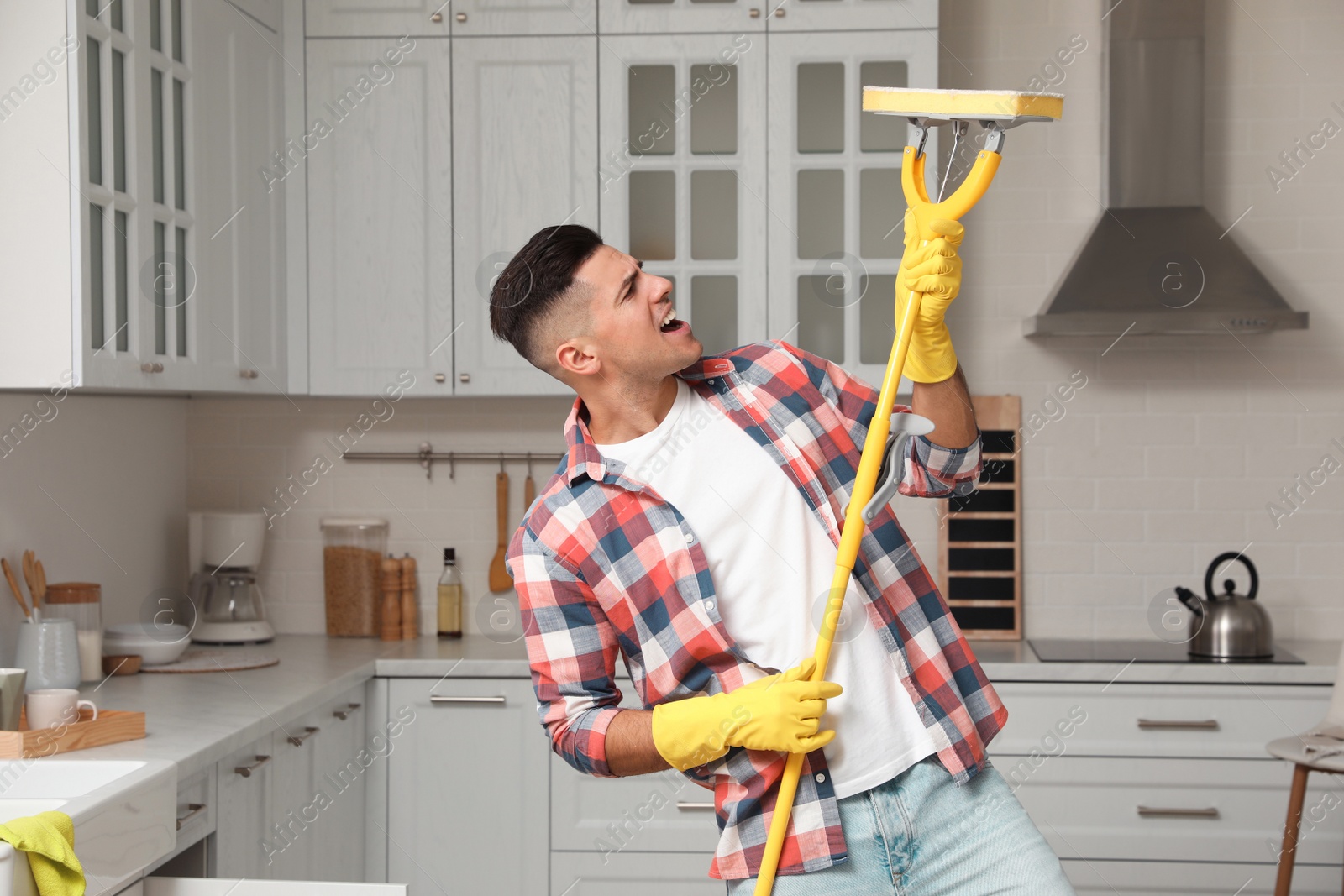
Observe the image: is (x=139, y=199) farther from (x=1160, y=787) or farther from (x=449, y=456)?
(x=1160, y=787)

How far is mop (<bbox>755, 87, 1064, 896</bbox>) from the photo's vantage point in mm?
1295

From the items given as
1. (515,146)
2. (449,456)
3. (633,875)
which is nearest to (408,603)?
(449,456)

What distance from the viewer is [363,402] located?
3385 mm

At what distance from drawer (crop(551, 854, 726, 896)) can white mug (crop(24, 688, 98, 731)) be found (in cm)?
117

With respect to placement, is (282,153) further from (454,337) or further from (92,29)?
(92,29)

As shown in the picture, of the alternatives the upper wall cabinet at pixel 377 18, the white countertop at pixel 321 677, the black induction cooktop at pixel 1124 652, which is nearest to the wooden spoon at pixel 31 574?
the white countertop at pixel 321 677

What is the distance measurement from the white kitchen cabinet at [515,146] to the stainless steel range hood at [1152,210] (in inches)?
46.2

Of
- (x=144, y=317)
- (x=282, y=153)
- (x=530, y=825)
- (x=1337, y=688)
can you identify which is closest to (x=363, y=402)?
(x=282, y=153)

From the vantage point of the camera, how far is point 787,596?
1.42 m

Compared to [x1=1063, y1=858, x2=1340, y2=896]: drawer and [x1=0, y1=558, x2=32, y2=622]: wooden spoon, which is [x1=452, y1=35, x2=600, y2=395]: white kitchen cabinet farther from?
[x1=1063, y1=858, x2=1340, y2=896]: drawer

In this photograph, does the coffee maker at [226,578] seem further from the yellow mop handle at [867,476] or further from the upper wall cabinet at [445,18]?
the yellow mop handle at [867,476]

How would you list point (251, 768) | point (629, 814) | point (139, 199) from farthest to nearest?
1. point (629, 814)
2. point (139, 199)
3. point (251, 768)

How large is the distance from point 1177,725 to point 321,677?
187 cm

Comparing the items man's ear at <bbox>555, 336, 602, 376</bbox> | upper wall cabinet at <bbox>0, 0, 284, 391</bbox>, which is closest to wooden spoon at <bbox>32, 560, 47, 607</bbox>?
upper wall cabinet at <bbox>0, 0, 284, 391</bbox>
